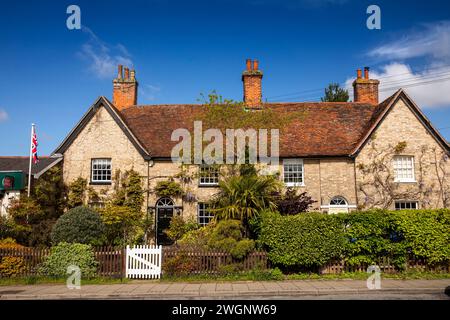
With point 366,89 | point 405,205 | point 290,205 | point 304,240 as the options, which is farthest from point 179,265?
point 366,89

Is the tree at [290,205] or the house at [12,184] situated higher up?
the house at [12,184]

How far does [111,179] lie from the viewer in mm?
20422

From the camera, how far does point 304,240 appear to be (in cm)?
1334

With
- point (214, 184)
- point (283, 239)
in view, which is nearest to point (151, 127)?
point (214, 184)

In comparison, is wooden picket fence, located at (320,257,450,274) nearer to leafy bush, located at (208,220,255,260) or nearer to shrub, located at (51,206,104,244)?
leafy bush, located at (208,220,255,260)

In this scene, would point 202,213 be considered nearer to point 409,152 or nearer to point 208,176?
point 208,176

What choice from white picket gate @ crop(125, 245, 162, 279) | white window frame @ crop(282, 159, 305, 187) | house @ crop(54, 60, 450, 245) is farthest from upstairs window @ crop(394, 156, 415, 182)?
white picket gate @ crop(125, 245, 162, 279)

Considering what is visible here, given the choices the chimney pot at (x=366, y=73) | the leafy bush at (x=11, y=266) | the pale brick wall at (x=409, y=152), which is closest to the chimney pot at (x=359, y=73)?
the chimney pot at (x=366, y=73)

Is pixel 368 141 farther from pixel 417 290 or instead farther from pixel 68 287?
pixel 68 287

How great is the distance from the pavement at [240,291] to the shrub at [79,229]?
6.88ft

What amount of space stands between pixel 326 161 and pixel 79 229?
1333 cm

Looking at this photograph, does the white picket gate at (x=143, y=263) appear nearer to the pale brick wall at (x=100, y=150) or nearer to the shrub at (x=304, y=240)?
the shrub at (x=304, y=240)

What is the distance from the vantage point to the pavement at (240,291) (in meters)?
10.7

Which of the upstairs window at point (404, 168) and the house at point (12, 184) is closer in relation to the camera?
the house at point (12, 184)
